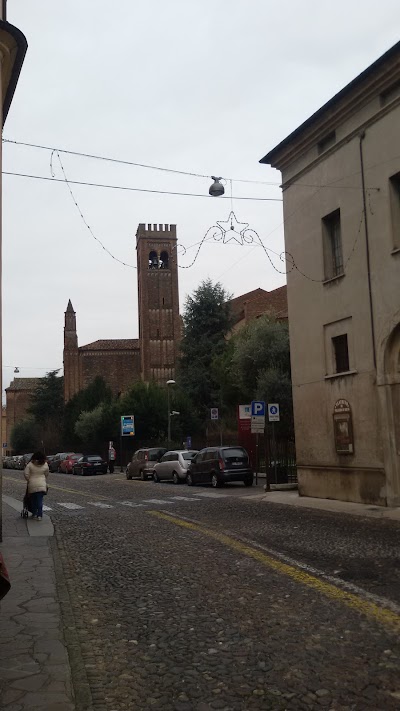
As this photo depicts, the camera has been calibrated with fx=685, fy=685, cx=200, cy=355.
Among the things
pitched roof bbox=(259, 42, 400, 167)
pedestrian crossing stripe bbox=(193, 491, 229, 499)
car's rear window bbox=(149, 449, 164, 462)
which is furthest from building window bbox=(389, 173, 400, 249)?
car's rear window bbox=(149, 449, 164, 462)

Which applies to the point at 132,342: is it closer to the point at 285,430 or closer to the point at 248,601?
the point at 285,430

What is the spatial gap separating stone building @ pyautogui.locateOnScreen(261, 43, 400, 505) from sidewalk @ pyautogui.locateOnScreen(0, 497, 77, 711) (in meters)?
9.23

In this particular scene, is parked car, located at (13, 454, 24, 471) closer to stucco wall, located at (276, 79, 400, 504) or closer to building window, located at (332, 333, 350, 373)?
stucco wall, located at (276, 79, 400, 504)

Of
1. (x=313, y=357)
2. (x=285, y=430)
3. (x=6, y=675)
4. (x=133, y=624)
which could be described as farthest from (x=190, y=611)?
(x=285, y=430)

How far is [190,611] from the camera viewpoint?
21.6 ft

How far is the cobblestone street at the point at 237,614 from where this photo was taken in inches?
175

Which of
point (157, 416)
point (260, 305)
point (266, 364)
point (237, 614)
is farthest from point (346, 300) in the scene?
point (260, 305)

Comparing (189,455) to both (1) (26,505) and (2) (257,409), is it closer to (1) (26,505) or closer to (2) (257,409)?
(2) (257,409)

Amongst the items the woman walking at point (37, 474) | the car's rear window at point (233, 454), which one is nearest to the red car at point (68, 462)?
the car's rear window at point (233, 454)

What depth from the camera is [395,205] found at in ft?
52.7

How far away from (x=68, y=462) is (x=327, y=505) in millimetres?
34452

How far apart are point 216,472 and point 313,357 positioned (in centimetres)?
826

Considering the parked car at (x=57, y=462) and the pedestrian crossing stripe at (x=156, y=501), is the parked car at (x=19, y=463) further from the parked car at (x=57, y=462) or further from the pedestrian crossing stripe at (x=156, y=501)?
the pedestrian crossing stripe at (x=156, y=501)

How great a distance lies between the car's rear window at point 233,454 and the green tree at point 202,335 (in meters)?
29.6
